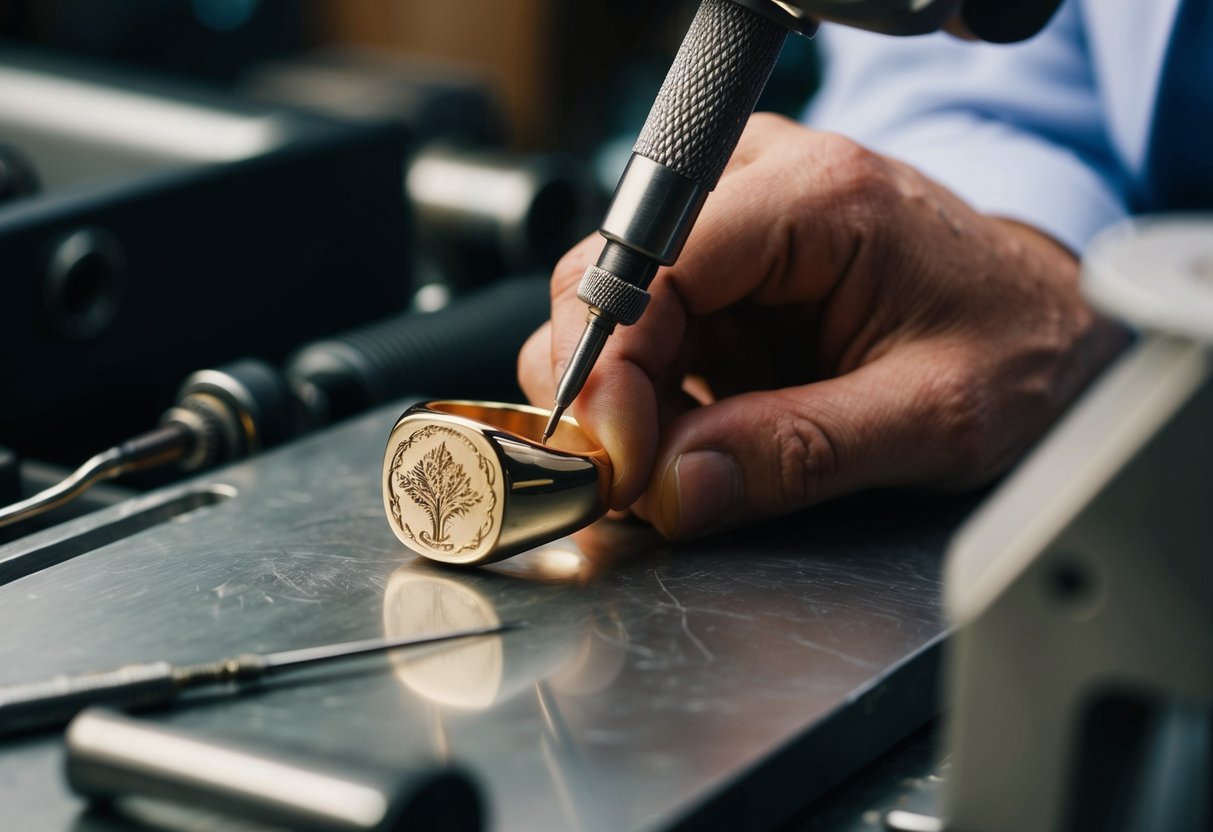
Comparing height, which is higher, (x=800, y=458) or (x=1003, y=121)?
(x=1003, y=121)

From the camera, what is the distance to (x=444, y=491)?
465mm

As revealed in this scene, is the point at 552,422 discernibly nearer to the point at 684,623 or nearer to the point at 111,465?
the point at 684,623

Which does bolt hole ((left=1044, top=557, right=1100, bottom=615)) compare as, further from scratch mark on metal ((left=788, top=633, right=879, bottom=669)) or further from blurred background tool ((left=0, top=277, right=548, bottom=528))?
blurred background tool ((left=0, top=277, right=548, bottom=528))

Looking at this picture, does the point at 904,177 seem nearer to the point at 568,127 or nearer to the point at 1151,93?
the point at 1151,93

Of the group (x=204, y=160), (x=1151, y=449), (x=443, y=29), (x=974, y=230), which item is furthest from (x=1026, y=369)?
(x=443, y=29)

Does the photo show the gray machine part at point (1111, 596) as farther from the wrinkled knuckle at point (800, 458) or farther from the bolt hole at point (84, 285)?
the bolt hole at point (84, 285)

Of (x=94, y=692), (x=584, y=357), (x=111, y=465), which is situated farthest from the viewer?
(x=111, y=465)

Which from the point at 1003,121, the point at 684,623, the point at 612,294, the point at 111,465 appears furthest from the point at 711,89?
the point at 1003,121

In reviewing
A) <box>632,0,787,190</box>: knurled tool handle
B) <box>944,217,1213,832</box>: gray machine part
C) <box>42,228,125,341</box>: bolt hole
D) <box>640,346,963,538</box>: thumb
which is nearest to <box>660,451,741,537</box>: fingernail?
<box>640,346,963,538</box>: thumb

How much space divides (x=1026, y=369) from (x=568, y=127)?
185 cm

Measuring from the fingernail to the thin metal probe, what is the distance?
25 centimetres

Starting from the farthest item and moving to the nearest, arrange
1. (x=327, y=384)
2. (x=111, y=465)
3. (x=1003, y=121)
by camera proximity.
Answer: (x=1003, y=121), (x=327, y=384), (x=111, y=465)

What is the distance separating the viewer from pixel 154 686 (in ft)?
1.23

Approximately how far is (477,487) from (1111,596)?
0.25m
